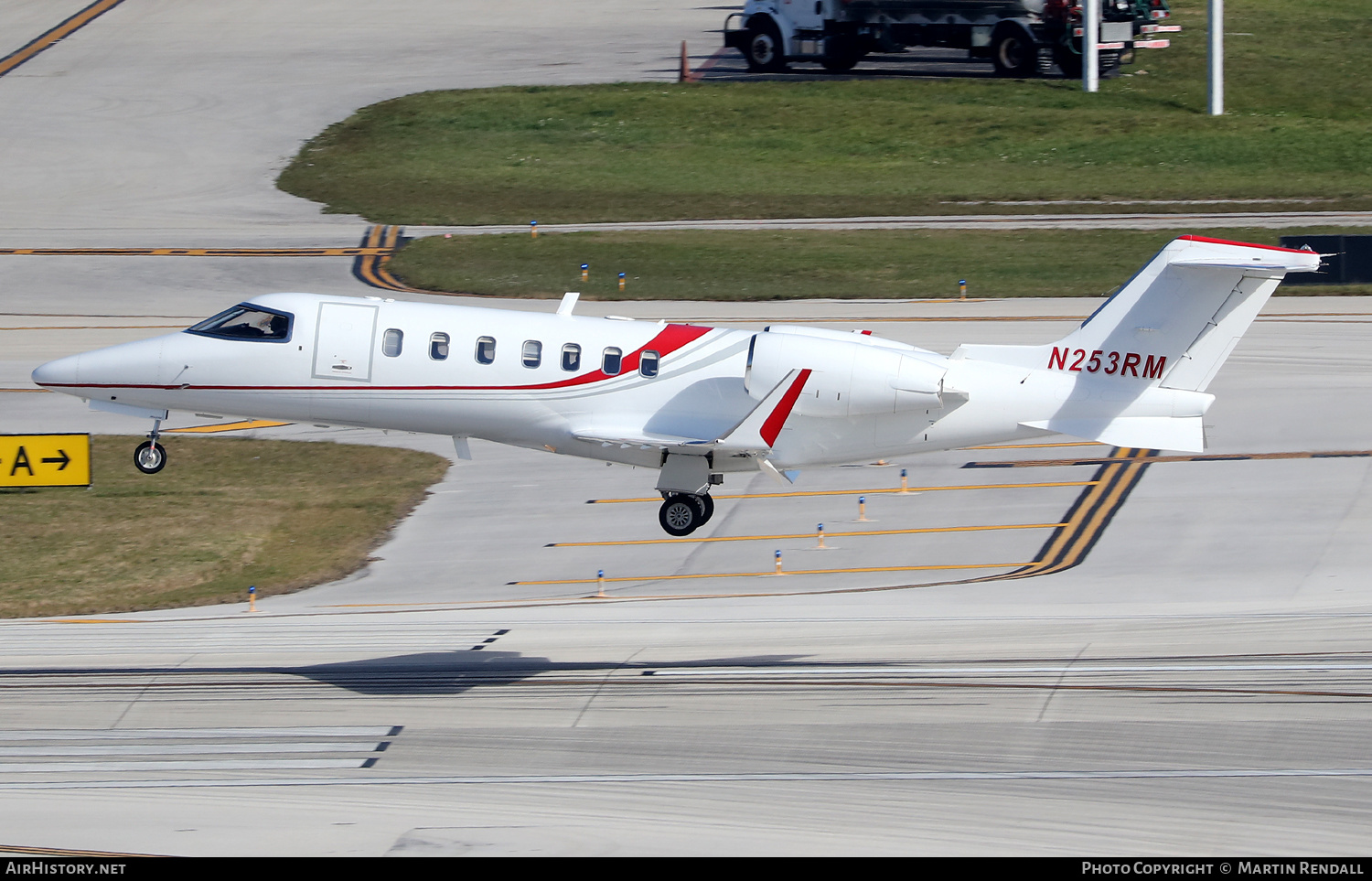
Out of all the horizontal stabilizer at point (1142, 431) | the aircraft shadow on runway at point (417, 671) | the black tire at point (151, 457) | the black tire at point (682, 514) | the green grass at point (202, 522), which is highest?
the horizontal stabilizer at point (1142, 431)

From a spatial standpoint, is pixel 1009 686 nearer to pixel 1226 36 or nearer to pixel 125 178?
pixel 125 178

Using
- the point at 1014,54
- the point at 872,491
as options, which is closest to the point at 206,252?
the point at 872,491

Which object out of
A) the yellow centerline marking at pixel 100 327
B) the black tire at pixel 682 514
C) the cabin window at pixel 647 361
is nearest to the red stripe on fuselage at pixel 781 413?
the black tire at pixel 682 514

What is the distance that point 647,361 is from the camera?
1112 inches

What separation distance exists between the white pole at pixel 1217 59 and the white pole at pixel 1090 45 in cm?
484

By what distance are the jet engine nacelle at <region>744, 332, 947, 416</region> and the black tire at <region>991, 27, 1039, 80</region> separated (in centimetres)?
5520

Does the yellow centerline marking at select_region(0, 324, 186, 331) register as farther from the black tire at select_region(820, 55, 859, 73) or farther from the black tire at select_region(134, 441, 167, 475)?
the black tire at select_region(820, 55, 859, 73)

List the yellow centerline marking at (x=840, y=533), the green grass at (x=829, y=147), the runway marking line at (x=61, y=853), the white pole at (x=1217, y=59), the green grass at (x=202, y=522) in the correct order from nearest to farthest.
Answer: the runway marking line at (x=61, y=853), the green grass at (x=202, y=522), the yellow centerline marking at (x=840, y=533), the green grass at (x=829, y=147), the white pole at (x=1217, y=59)

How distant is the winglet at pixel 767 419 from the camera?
27281 mm

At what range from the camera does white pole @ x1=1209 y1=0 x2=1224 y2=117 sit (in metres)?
71.1

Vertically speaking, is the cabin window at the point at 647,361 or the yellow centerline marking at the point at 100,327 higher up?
the cabin window at the point at 647,361

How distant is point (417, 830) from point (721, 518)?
18238mm

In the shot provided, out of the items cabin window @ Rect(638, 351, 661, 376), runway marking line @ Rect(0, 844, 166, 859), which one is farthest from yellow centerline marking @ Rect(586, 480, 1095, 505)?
runway marking line @ Rect(0, 844, 166, 859)

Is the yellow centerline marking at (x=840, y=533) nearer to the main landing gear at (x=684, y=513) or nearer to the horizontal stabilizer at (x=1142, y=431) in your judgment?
the main landing gear at (x=684, y=513)
